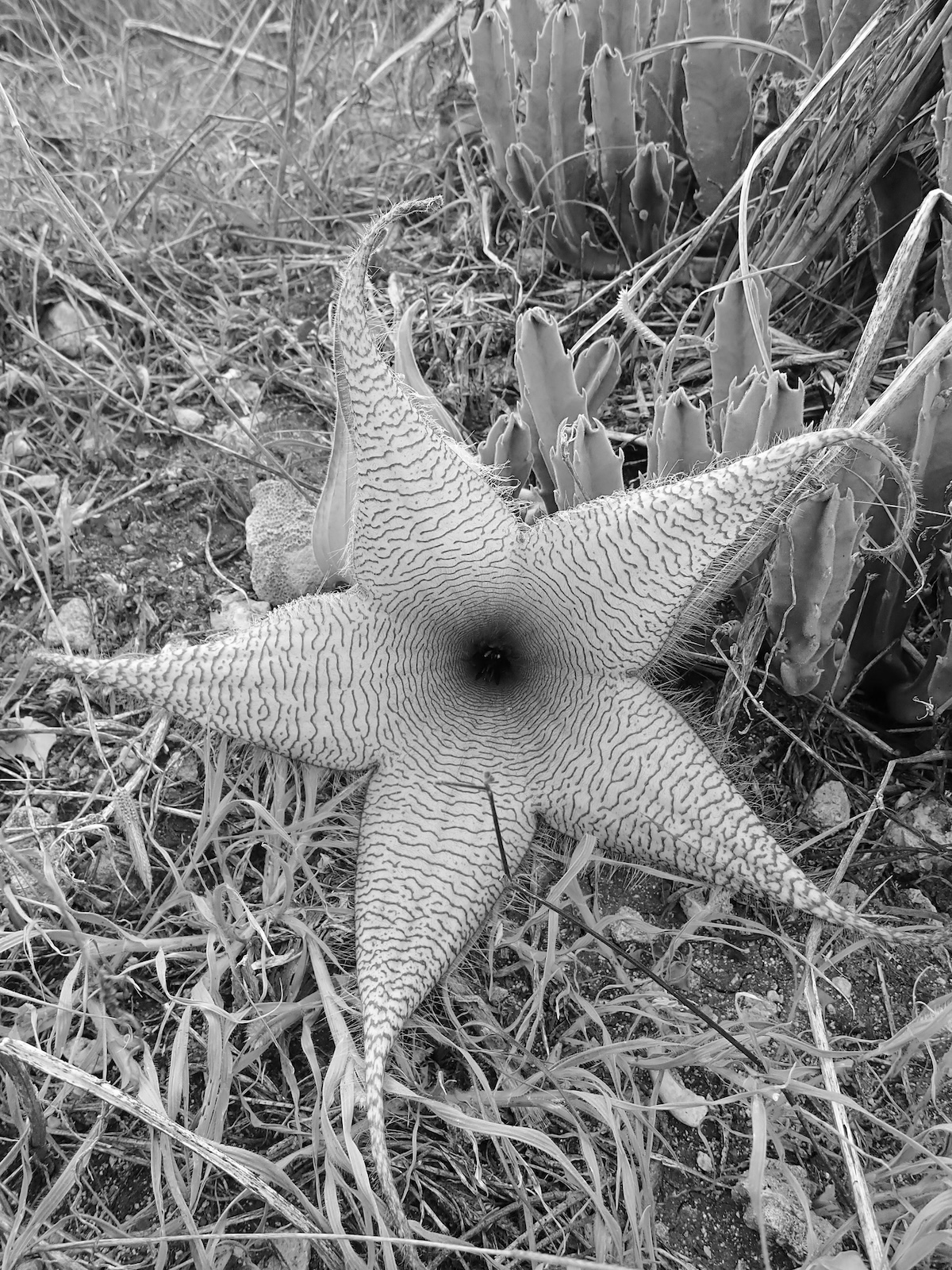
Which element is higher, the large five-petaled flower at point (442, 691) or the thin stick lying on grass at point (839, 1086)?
the large five-petaled flower at point (442, 691)

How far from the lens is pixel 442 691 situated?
1.68 m

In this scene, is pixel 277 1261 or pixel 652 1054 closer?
pixel 277 1261

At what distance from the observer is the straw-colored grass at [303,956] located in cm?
131

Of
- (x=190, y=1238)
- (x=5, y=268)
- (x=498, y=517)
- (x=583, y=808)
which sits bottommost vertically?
(x=190, y=1238)

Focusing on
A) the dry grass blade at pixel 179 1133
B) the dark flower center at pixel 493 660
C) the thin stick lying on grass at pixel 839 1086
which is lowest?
the thin stick lying on grass at pixel 839 1086

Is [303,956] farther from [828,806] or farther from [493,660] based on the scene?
[828,806]

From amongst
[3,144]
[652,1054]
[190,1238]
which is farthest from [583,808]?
[3,144]

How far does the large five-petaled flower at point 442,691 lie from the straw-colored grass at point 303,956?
0.45ft

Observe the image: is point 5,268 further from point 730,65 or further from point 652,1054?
point 652,1054

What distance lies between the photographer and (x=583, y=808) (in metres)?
1.47

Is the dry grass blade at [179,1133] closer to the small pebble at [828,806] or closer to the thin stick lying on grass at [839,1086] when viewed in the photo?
the thin stick lying on grass at [839,1086]

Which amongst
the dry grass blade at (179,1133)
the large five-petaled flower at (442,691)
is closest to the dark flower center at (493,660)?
the large five-petaled flower at (442,691)

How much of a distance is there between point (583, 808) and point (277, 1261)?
731 millimetres

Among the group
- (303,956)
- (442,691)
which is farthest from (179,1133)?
(442,691)
